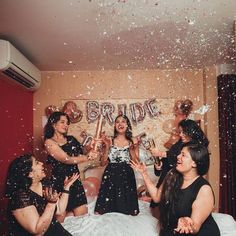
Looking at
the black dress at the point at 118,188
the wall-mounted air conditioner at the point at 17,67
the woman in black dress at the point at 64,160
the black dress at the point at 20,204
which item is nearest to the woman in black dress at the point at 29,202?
the black dress at the point at 20,204

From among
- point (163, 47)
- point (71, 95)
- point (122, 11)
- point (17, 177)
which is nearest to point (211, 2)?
point (122, 11)

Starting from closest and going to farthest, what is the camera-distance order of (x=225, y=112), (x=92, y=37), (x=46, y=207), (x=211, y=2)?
(x=46, y=207), (x=211, y=2), (x=92, y=37), (x=225, y=112)

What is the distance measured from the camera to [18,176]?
231 cm

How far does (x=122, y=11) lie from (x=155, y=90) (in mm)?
2384

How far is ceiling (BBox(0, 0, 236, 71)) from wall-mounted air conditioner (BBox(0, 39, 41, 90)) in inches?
3.3

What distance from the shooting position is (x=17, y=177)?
7.55 feet

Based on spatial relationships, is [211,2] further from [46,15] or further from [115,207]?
[115,207]

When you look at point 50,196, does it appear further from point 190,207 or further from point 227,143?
point 227,143

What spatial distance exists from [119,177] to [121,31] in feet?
4.71

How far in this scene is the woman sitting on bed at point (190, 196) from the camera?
84.4 inches

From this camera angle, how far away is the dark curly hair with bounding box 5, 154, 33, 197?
2.27 m

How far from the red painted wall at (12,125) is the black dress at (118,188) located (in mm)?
1105

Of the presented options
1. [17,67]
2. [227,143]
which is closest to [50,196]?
[17,67]

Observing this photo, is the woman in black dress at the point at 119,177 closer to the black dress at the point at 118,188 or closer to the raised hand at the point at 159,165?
the black dress at the point at 118,188
